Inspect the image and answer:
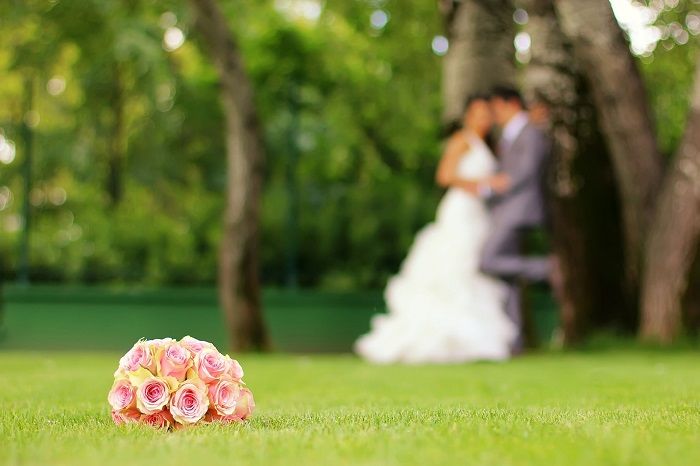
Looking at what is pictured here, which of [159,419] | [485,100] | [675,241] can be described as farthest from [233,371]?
[485,100]

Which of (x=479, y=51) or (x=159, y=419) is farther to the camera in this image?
(x=479, y=51)

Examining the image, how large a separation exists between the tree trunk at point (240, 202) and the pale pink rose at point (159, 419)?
36.4 feet

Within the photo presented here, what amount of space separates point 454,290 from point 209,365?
911 cm

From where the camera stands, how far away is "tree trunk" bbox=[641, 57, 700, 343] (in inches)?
559

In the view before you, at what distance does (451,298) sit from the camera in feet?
47.1

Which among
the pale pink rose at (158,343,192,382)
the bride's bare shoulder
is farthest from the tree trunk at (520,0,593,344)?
the pale pink rose at (158,343,192,382)

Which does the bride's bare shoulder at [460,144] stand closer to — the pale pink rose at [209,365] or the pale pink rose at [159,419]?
the pale pink rose at [209,365]

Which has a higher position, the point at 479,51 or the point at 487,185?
the point at 479,51

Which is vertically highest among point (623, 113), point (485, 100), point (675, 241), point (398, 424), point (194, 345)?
point (485, 100)

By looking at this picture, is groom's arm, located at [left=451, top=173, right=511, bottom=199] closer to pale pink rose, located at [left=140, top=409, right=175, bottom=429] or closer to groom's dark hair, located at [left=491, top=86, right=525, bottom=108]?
groom's dark hair, located at [left=491, top=86, right=525, bottom=108]

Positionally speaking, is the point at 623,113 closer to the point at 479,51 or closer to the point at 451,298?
the point at 479,51

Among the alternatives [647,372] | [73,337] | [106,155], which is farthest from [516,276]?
[106,155]

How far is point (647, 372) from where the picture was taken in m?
10.1

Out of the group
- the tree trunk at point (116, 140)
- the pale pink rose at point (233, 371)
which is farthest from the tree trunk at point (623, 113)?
the tree trunk at point (116, 140)
